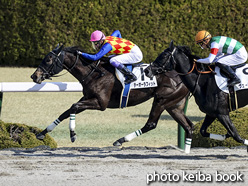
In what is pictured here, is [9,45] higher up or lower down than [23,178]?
lower down

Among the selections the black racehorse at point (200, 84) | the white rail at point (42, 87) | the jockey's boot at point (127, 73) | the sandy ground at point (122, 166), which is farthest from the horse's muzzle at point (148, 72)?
the white rail at point (42, 87)

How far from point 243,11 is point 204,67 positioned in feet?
31.3

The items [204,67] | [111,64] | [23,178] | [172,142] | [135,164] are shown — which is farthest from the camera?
[172,142]

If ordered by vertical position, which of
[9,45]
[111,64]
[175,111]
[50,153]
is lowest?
[9,45]

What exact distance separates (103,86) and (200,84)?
1.28 m

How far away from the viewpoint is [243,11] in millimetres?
16438

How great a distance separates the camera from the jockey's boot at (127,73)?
302 inches

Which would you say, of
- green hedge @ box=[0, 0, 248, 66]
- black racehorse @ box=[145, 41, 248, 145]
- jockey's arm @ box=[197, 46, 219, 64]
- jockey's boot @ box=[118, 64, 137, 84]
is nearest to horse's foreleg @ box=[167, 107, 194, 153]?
black racehorse @ box=[145, 41, 248, 145]

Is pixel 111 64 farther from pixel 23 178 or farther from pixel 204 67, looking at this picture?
pixel 23 178

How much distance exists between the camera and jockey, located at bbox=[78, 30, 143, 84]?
768cm

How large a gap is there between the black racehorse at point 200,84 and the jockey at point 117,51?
462 millimetres

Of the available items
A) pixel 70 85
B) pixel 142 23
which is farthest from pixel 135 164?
pixel 142 23

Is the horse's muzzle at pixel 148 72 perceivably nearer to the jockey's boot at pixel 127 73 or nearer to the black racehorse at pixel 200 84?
the black racehorse at pixel 200 84

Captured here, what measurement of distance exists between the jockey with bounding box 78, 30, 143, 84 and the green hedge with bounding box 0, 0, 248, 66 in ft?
24.6
